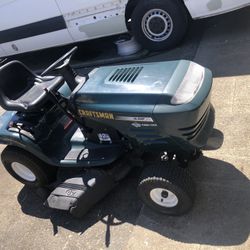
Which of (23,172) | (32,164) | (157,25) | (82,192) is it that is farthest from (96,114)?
(157,25)

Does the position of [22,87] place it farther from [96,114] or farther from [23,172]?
[96,114]

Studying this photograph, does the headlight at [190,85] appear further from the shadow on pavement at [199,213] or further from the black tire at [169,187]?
the shadow on pavement at [199,213]

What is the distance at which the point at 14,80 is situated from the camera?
3.96 metres

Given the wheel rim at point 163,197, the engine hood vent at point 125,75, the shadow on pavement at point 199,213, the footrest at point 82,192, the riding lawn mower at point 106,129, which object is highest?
the engine hood vent at point 125,75

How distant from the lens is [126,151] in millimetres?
3490

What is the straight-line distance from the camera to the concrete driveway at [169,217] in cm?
312

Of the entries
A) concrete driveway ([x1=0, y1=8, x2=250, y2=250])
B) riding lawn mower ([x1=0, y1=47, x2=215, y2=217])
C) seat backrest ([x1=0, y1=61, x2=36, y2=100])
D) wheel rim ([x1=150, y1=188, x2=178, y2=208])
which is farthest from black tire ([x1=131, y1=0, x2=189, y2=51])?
wheel rim ([x1=150, y1=188, x2=178, y2=208])

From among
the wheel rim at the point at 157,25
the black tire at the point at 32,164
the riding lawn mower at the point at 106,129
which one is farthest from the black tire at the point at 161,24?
the black tire at the point at 32,164

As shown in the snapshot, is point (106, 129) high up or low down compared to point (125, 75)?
down

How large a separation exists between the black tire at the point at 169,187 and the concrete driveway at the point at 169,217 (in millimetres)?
130

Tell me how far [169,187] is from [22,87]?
6.16 feet

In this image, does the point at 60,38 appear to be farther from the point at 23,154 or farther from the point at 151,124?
the point at 151,124

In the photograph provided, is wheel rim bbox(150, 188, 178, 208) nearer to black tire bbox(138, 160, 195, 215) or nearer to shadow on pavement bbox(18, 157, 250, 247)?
black tire bbox(138, 160, 195, 215)

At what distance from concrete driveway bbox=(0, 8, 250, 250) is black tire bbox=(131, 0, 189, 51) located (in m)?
1.37
